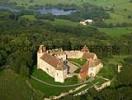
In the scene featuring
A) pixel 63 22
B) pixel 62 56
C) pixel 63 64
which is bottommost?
pixel 63 22

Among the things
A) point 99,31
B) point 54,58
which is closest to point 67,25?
point 99,31

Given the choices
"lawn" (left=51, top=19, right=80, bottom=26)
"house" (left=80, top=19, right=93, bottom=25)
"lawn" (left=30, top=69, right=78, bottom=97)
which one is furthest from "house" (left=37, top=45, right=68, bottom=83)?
"house" (left=80, top=19, right=93, bottom=25)

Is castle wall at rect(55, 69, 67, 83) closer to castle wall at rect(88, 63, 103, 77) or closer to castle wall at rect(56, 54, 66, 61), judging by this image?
castle wall at rect(88, 63, 103, 77)

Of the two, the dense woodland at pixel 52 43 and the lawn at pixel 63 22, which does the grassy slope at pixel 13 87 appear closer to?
the dense woodland at pixel 52 43

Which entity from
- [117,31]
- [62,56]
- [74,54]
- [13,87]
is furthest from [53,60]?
[117,31]

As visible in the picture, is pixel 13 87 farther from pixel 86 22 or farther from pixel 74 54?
pixel 86 22

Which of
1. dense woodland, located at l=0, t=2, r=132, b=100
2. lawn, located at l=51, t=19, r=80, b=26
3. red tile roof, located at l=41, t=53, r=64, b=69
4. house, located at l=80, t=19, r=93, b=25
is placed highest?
red tile roof, located at l=41, t=53, r=64, b=69
